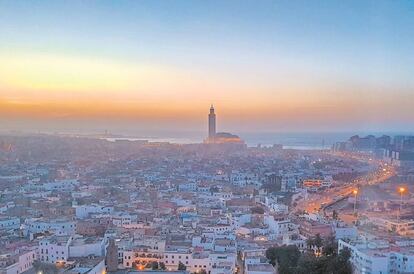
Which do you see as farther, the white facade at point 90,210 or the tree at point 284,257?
the white facade at point 90,210

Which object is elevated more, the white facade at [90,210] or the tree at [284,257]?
the tree at [284,257]

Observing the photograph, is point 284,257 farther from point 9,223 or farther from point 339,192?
point 339,192

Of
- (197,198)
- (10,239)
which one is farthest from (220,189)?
(10,239)

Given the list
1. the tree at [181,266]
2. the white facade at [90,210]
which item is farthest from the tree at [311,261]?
the white facade at [90,210]

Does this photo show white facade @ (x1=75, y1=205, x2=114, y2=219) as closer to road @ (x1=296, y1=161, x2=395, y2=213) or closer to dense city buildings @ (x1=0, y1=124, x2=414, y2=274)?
dense city buildings @ (x1=0, y1=124, x2=414, y2=274)

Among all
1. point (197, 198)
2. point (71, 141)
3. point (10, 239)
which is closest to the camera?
point (10, 239)

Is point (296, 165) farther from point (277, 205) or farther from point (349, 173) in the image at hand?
point (277, 205)

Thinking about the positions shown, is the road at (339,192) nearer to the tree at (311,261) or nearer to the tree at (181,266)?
the tree at (311,261)

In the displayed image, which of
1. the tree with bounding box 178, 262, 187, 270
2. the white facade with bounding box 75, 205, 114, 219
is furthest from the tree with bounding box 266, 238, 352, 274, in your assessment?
the white facade with bounding box 75, 205, 114, 219

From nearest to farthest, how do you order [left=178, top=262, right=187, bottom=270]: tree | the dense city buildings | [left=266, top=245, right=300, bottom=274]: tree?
1. [left=266, top=245, right=300, bottom=274]: tree
2. [left=178, top=262, right=187, bottom=270]: tree
3. the dense city buildings

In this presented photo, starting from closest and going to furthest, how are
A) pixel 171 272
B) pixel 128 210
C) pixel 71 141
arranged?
pixel 171 272, pixel 128 210, pixel 71 141

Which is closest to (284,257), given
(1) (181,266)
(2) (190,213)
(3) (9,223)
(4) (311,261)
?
(4) (311,261)
